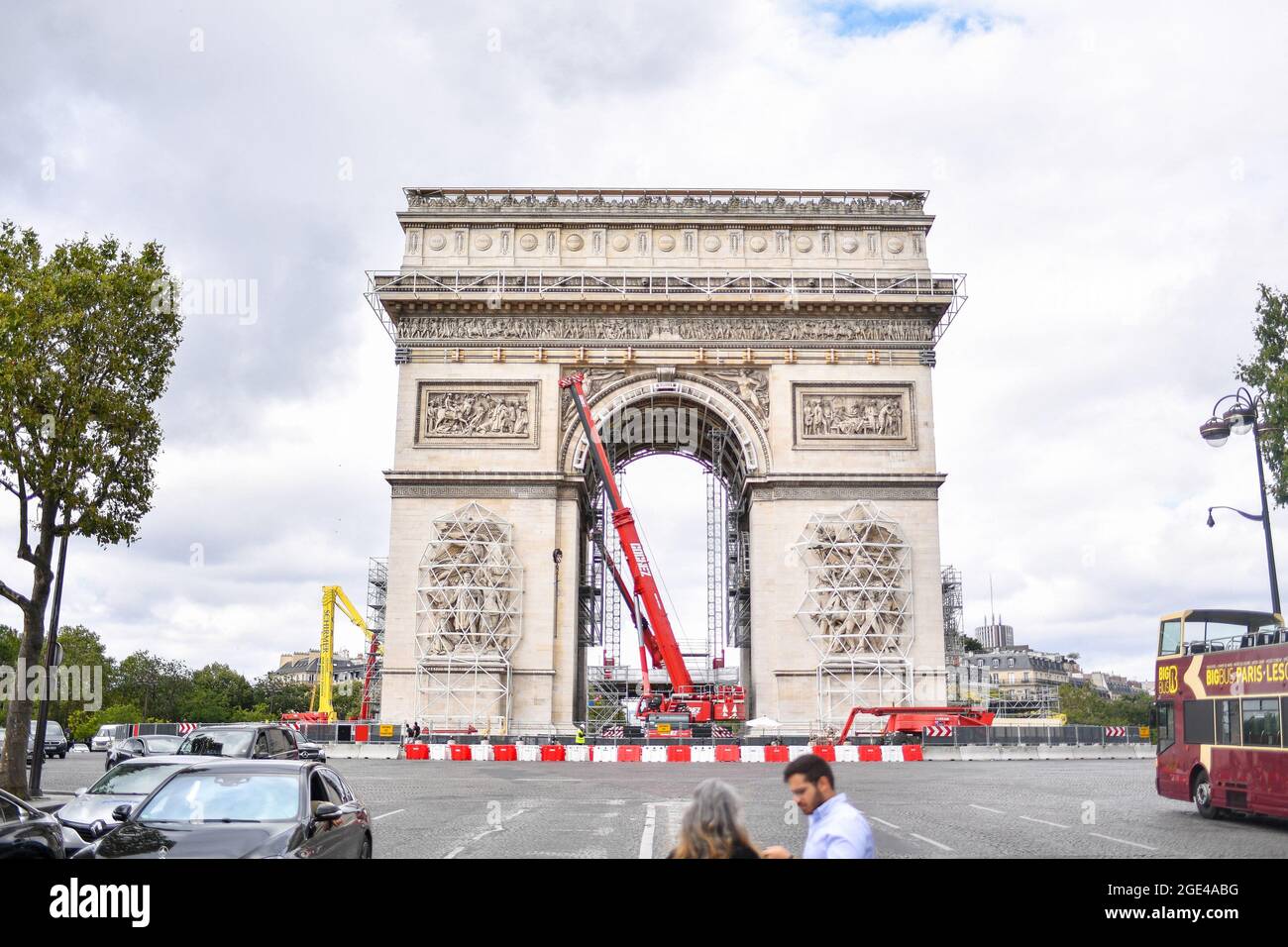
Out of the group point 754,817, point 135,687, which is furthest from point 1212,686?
point 135,687

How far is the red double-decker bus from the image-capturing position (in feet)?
55.7

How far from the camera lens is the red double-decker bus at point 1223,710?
1697 cm

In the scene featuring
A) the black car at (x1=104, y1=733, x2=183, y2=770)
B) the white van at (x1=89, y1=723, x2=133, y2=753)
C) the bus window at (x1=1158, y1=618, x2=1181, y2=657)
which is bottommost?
the white van at (x1=89, y1=723, x2=133, y2=753)

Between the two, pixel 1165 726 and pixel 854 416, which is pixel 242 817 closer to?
pixel 1165 726

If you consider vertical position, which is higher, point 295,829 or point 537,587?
point 537,587

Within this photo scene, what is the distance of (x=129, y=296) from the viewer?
22.2m

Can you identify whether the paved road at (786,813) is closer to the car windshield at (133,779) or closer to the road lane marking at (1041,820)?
the road lane marking at (1041,820)

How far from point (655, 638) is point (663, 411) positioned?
31.5 feet

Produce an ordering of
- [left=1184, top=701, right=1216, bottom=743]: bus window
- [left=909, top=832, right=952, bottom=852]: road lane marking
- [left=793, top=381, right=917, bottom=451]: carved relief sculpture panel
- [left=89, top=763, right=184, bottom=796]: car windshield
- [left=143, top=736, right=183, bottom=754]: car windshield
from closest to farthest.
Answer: [left=909, top=832, right=952, bottom=852]: road lane marking < [left=89, top=763, right=184, bottom=796]: car windshield < [left=1184, top=701, right=1216, bottom=743]: bus window < [left=143, top=736, right=183, bottom=754]: car windshield < [left=793, top=381, right=917, bottom=451]: carved relief sculpture panel

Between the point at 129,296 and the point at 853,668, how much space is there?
91.7 ft

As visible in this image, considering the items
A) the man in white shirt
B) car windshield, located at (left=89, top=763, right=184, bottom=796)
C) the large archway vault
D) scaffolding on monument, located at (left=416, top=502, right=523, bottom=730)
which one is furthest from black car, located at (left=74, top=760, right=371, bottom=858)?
the large archway vault

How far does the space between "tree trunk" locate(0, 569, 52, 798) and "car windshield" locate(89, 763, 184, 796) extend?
740 cm

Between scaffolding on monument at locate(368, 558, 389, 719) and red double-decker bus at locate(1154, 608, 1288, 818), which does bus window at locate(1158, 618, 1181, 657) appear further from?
scaffolding on monument at locate(368, 558, 389, 719)
